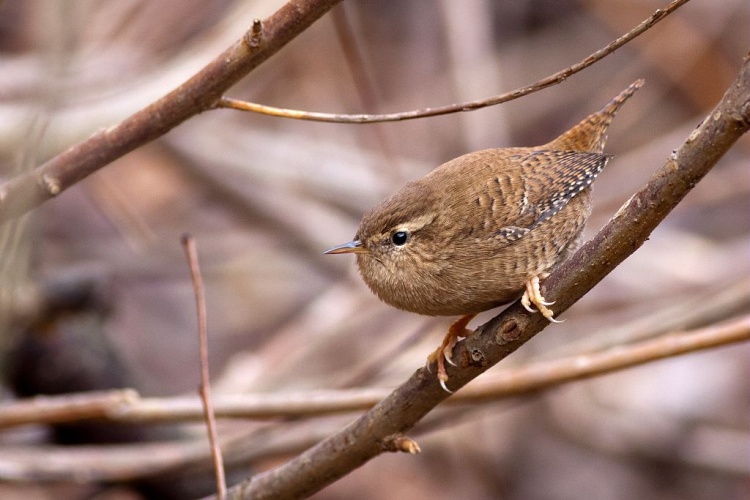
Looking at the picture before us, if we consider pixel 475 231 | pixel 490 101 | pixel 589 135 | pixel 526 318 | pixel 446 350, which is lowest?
pixel 526 318

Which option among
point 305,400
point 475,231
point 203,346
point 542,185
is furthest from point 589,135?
point 203,346

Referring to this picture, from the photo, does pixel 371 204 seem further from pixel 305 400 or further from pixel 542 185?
pixel 542 185

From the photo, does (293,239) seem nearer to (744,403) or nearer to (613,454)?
(613,454)

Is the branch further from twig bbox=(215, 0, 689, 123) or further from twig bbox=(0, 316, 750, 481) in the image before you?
twig bbox=(215, 0, 689, 123)

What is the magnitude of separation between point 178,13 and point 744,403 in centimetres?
452

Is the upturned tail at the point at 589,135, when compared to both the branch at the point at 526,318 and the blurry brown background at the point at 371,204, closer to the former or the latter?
the branch at the point at 526,318

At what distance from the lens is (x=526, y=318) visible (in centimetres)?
189

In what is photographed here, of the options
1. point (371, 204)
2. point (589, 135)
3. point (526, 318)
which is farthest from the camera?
point (371, 204)

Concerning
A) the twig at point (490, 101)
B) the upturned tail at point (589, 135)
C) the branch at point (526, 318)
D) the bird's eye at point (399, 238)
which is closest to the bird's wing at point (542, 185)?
the upturned tail at point (589, 135)

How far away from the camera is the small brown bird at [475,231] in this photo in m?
2.26

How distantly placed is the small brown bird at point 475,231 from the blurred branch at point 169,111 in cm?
78

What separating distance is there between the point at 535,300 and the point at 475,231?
0.46m

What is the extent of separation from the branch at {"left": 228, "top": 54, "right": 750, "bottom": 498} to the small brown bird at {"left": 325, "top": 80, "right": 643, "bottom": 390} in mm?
173

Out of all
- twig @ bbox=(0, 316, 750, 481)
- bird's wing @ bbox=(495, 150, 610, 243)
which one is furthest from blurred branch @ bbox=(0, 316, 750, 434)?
bird's wing @ bbox=(495, 150, 610, 243)
